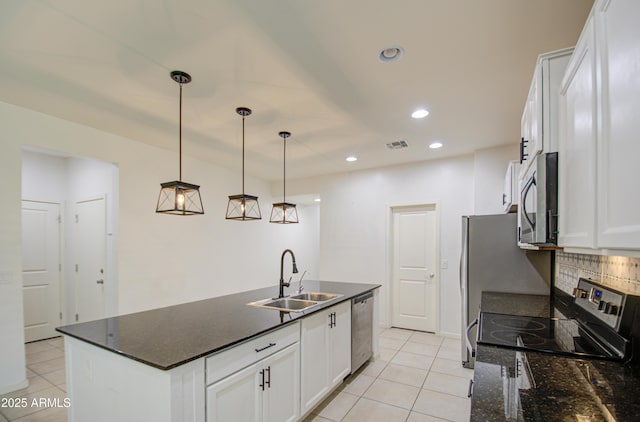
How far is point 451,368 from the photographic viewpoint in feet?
11.0

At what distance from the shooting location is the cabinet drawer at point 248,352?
5.08 ft

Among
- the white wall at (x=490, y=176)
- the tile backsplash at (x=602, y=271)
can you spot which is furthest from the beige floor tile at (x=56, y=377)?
the white wall at (x=490, y=176)

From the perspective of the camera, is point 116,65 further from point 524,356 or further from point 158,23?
point 524,356

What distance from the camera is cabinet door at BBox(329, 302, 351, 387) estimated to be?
2.66 meters

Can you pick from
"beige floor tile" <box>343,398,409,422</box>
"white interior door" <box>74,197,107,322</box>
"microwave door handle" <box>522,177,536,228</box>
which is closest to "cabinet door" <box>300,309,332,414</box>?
"beige floor tile" <box>343,398,409,422</box>

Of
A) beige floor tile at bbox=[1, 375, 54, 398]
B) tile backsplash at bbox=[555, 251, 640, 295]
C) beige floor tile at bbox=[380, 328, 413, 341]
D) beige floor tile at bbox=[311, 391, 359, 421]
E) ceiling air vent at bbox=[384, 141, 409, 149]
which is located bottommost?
beige floor tile at bbox=[380, 328, 413, 341]

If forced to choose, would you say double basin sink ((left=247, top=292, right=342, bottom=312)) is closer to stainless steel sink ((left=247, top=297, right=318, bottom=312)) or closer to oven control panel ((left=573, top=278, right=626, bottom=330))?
stainless steel sink ((left=247, top=297, right=318, bottom=312))

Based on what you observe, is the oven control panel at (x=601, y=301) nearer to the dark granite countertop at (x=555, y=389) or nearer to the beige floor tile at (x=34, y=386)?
the dark granite countertop at (x=555, y=389)

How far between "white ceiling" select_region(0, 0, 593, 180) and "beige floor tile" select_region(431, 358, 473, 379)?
8.63 feet

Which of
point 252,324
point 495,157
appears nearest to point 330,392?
point 252,324

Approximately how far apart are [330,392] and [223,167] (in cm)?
377

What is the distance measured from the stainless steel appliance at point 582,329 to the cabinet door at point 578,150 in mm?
528

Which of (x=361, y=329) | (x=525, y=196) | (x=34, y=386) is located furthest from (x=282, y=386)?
(x=34, y=386)

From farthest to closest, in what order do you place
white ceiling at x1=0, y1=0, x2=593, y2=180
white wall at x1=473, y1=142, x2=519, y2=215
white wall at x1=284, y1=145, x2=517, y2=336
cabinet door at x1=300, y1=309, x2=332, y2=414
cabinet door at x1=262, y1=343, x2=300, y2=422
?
white wall at x1=284, y1=145, x2=517, y2=336 < white wall at x1=473, y1=142, x2=519, y2=215 < cabinet door at x1=300, y1=309, x2=332, y2=414 < cabinet door at x1=262, y1=343, x2=300, y2=422 < white ceiling at x1=0, y1=0, x2=593, y2=180
